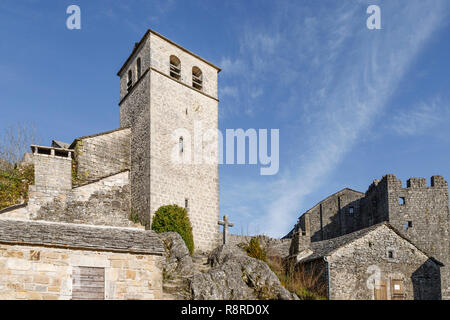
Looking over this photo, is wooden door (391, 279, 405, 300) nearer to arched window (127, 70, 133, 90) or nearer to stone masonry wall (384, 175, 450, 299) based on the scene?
stone masonry wall (384, 175, 450, 299)

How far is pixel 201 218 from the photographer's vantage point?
23.5 m

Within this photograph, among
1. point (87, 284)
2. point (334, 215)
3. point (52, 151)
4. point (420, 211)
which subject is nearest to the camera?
point (87, 284)

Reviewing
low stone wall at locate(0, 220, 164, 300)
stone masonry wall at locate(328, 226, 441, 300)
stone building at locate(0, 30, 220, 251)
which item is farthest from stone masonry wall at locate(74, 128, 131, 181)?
stone masonry wall at locate(328, 226, 441, 300)

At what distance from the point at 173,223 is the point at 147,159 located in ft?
12.4

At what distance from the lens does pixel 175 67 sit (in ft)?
82.0

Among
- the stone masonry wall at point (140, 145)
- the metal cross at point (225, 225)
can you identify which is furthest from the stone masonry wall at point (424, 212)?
the stone masonry wall at point (140, 145)

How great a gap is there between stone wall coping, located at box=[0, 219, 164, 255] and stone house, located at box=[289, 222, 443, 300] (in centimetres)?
1056

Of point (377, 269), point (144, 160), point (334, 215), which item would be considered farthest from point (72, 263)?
point (334, 215)

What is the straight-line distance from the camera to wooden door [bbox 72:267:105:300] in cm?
1106

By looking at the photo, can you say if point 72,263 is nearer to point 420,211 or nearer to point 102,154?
point 102,154

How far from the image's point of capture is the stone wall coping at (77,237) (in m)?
10.9
